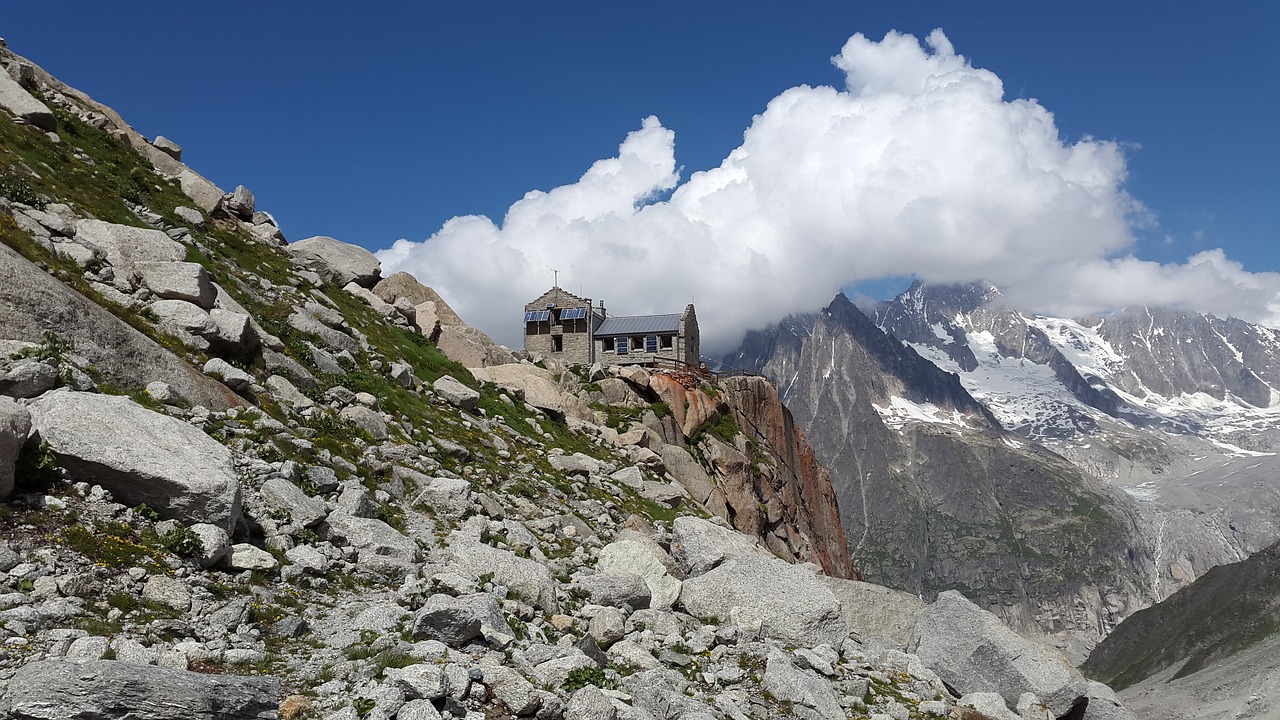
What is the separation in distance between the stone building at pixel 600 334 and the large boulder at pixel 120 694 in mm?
70765

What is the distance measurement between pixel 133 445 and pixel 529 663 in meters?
8.09

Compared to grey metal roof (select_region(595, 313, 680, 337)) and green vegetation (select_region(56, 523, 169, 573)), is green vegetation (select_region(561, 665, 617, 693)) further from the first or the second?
grey metal roof (select_region(595, 313, 680, 337))

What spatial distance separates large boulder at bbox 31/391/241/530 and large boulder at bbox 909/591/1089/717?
17329 mm

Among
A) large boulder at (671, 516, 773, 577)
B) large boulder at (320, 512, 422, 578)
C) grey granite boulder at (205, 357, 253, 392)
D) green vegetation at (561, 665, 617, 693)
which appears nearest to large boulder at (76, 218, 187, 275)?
grey granite boulder at (205, 357, 253, 392)

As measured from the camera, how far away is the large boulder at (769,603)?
18.1 metres

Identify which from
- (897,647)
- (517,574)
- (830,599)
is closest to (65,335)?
(517,574)

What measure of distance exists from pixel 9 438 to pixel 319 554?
17.8ft

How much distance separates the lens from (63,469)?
1282cm

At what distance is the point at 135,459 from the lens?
13.0m

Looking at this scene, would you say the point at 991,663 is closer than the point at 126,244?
Yes

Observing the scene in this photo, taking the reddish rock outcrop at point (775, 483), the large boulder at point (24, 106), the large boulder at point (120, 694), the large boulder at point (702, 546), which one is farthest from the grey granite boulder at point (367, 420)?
the reddish rock outcrop at point (775, 483)

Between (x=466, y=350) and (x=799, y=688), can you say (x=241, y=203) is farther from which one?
(x=799, y=688)

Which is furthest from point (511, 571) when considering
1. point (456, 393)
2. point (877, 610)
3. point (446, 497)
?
point (456, 393)

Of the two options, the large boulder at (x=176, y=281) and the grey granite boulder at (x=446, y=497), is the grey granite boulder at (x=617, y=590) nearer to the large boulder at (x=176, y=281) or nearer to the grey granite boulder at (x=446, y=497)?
the grey granite boulder at (x=446, y=497)
